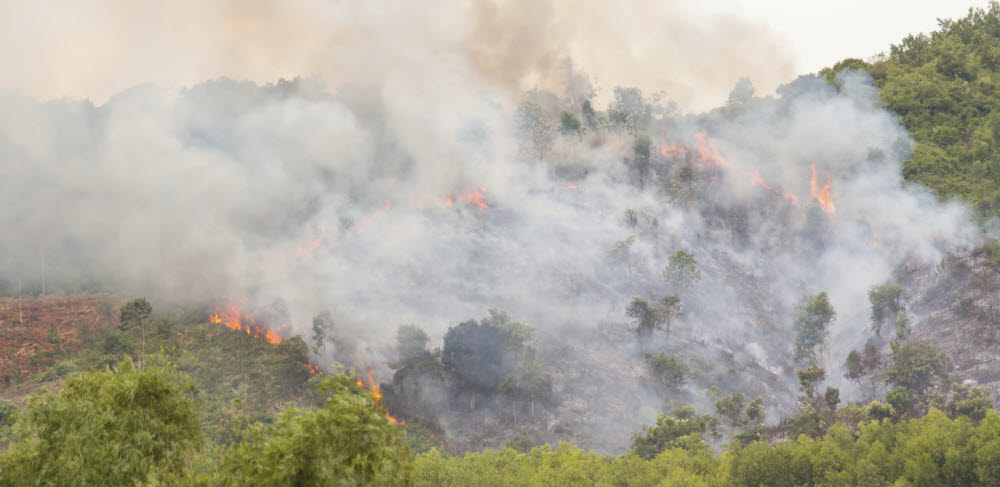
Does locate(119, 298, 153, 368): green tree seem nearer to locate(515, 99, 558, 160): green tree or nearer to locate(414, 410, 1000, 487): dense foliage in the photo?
locate(414, 410, 1000, 487): dense foliage

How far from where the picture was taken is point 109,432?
2139 centimetres

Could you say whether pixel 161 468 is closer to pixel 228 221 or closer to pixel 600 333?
pixel 600 333

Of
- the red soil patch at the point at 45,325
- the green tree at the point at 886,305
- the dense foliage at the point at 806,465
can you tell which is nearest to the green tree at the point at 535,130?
the green tree at the point at 886,305

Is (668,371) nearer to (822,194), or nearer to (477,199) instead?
(822,194)

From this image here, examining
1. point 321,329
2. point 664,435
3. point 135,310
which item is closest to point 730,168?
point 664,435

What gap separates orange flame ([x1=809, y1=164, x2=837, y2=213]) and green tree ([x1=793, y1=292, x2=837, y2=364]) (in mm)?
26782

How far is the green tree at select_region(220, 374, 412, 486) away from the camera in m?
17.5

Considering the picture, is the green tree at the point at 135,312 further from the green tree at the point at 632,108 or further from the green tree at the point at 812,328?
the green tree at the point at 632,108

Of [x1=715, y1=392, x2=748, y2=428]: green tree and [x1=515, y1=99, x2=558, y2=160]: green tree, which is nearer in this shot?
[x1=715, y1=392, x2=748, y2=428]: green tree

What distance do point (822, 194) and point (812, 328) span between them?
34.7 m

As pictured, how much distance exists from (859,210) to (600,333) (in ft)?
151

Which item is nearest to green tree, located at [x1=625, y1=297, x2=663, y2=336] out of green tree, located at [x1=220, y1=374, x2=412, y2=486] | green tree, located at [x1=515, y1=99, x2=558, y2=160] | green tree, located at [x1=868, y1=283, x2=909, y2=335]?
green tree, located at [x1=868, y1=283, x2=909, y2=335]

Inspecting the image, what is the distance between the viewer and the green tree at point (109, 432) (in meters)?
20.9

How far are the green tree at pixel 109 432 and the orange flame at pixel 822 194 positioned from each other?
11141cm
